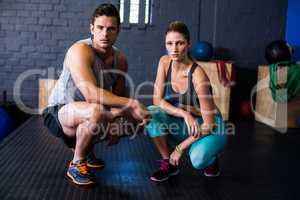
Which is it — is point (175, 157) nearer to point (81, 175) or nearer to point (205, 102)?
point (205, 102)

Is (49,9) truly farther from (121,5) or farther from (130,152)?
(130,152)

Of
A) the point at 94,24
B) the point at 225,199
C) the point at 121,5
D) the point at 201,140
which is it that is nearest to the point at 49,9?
the point at 121,5

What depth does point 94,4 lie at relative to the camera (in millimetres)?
4355

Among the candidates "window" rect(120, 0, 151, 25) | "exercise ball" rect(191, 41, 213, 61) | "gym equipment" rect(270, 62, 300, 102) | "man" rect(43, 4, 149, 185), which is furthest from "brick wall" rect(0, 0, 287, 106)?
"man" rect(43, 4, 149, 185)

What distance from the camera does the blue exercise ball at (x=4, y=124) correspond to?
3.72m

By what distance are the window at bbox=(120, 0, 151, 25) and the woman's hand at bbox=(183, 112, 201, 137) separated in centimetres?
265

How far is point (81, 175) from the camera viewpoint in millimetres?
2043

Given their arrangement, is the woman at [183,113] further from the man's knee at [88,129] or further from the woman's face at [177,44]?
the man's knee at [88,129]

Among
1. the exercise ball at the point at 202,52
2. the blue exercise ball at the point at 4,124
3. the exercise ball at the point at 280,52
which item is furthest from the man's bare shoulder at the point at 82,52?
the exercise ball at the point at 280,52

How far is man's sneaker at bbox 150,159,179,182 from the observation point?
216cm

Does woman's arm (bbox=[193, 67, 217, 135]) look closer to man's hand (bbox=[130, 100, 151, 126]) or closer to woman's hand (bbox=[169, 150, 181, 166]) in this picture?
woman's hand (bbox=[169, 150, 181, 166])

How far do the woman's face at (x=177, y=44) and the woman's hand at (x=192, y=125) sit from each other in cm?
33

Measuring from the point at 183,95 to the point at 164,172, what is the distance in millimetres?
438

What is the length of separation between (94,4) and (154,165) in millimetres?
2463
